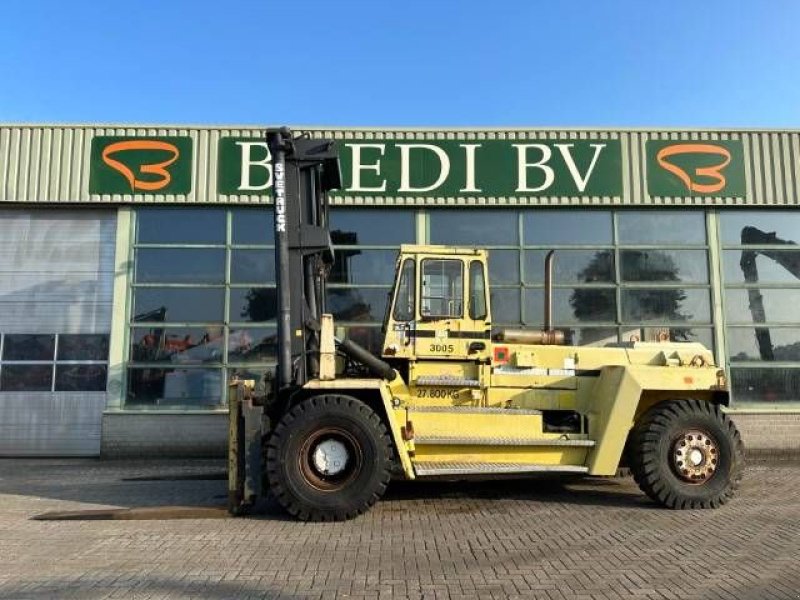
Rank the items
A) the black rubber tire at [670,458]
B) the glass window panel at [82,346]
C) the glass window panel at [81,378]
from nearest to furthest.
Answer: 1. the black rubber tire at [670,458]
2. the glass window panel at [81,378]
3. the glass window panel at [82,346]

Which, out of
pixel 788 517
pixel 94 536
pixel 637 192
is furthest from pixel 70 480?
pixel 637 192

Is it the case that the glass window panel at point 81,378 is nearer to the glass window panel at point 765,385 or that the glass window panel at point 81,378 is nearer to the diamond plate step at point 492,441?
the diamond plate step at point 492,441

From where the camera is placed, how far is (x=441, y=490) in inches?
387

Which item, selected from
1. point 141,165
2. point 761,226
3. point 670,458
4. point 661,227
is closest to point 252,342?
point 141,165

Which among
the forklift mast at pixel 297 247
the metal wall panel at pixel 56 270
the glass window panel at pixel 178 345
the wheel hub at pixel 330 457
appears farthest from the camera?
the metal wall panel at pixel 56 270

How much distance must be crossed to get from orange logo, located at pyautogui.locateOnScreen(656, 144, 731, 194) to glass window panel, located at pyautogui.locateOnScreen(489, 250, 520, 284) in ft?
11.5

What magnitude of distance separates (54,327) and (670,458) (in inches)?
458

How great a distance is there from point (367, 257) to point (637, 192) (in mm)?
5534

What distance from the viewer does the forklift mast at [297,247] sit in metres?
8.30

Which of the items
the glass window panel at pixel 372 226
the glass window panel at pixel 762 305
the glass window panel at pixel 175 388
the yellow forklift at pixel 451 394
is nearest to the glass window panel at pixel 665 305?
the glass window panel at pixel 762 305

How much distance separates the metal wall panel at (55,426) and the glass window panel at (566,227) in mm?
9081

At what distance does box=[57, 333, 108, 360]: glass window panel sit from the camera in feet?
45.4

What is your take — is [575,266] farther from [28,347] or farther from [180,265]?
[28,347]

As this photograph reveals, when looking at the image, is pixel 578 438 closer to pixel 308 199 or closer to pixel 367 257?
pixel 308 199
